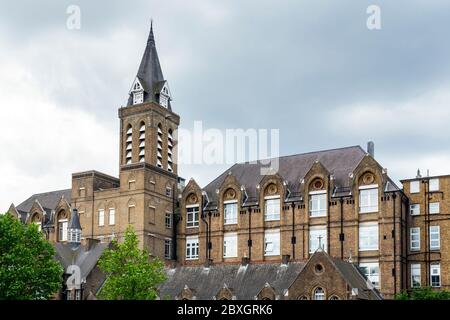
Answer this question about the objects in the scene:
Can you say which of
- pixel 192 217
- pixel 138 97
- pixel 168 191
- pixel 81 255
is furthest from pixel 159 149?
pixel 81 255

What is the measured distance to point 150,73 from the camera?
84.5 m

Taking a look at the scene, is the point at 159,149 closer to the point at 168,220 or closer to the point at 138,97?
the point at 138,97

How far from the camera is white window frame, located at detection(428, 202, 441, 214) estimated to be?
Result: 70.6 metres

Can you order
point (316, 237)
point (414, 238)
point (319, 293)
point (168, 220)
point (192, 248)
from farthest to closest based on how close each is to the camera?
point (168, 220) → point (192, 248) → point (316, 237) → point (414, 238) → point (319, 293)

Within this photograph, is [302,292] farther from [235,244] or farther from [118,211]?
[118,211]

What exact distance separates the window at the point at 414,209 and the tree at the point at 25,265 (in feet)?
109

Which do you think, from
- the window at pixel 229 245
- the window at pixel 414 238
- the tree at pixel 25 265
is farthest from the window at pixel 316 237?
the tree at pixel 25 265

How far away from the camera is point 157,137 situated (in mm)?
82375

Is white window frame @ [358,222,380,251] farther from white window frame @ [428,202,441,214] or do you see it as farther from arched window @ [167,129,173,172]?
arched window @ [167,129,173,172]

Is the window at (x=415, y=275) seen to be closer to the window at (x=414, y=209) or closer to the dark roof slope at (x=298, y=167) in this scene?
the window at (x=414, y=209)

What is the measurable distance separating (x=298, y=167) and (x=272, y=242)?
8.78 metres

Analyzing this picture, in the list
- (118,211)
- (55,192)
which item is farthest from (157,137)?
(55,192)

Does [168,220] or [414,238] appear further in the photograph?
[168,220]
